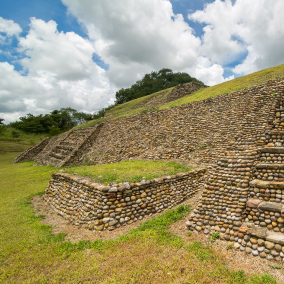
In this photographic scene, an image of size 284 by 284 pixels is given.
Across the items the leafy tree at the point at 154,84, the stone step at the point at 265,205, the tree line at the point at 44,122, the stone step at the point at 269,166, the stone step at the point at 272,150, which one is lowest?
the stone step at the point at 265,205

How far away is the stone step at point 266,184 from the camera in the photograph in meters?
4.57

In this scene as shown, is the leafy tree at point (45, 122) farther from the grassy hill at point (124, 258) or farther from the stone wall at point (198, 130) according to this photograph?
the grassy hill at point (124, 258)

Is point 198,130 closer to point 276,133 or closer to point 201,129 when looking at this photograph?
point 201,129

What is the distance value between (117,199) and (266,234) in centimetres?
399

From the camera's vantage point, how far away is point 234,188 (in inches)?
207

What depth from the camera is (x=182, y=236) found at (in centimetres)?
475

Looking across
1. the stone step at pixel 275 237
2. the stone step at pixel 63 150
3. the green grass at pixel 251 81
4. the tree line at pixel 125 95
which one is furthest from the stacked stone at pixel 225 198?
the tree line at pixel 125 95

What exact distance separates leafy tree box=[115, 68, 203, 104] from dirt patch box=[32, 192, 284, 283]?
1374 inches

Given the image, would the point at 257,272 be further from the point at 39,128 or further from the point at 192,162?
the point at 39,128

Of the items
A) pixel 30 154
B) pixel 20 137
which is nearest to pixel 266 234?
pixel 30 154

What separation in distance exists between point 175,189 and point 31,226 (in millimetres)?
5095

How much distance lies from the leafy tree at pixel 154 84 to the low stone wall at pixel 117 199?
34.2 m

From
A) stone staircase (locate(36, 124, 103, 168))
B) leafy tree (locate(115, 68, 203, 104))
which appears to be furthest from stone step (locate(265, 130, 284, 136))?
leafy tree (locate(115, 68, 203, 104))

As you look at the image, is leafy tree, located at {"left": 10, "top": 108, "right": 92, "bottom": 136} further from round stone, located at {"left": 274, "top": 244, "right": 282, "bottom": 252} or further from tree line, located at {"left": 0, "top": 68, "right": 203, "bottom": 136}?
round stone, located at {"left": 274, "top": 244, "right": 282, "bottom": 252}
